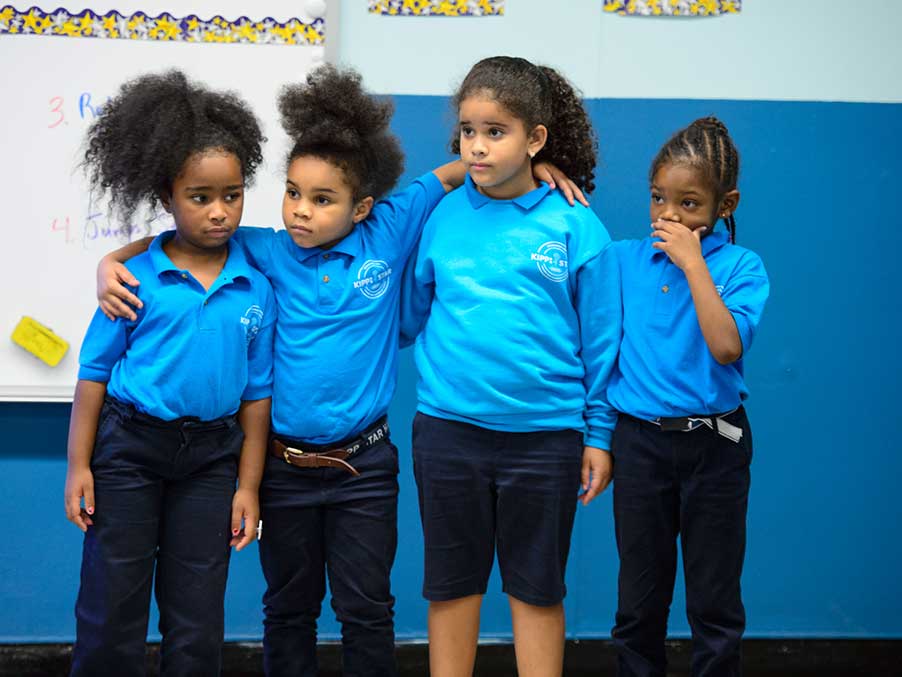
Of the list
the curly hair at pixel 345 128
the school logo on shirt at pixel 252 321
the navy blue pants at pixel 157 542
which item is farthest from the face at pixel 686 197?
the navy blue pants at pixel 157 542

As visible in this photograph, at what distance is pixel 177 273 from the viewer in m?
1.82

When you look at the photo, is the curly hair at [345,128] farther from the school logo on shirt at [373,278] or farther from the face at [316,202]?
the school logo on shirt at [373,278]

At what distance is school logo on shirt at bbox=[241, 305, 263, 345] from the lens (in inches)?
72.6

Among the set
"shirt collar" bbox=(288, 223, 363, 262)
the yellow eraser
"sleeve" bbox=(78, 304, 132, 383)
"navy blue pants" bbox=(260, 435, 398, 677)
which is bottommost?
"navy blue pants" bbox=(260, 435, 398, 677)

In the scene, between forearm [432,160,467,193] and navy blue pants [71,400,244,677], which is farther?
forearm [432,160,467,193]

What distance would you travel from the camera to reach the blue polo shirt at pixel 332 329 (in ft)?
6.19

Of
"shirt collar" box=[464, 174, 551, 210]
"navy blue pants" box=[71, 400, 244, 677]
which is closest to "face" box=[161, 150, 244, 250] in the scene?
"navy blue pants" box=[71, 400, 244, 677]

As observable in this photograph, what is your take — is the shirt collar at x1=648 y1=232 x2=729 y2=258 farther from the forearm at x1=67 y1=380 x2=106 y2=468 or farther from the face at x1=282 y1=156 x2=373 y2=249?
the forearm at x1=67 y1=380 x2=106 y2=468

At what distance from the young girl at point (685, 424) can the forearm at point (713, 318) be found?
25 millimetres

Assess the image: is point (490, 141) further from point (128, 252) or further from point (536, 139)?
point (128, 252)

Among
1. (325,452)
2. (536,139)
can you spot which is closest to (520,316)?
(536,139)

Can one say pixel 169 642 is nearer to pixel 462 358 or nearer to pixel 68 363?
pixel 462 358

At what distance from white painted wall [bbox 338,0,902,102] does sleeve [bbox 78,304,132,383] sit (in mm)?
1031

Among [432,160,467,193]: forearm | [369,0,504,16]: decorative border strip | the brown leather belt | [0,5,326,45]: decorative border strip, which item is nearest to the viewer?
the brown leather belt
